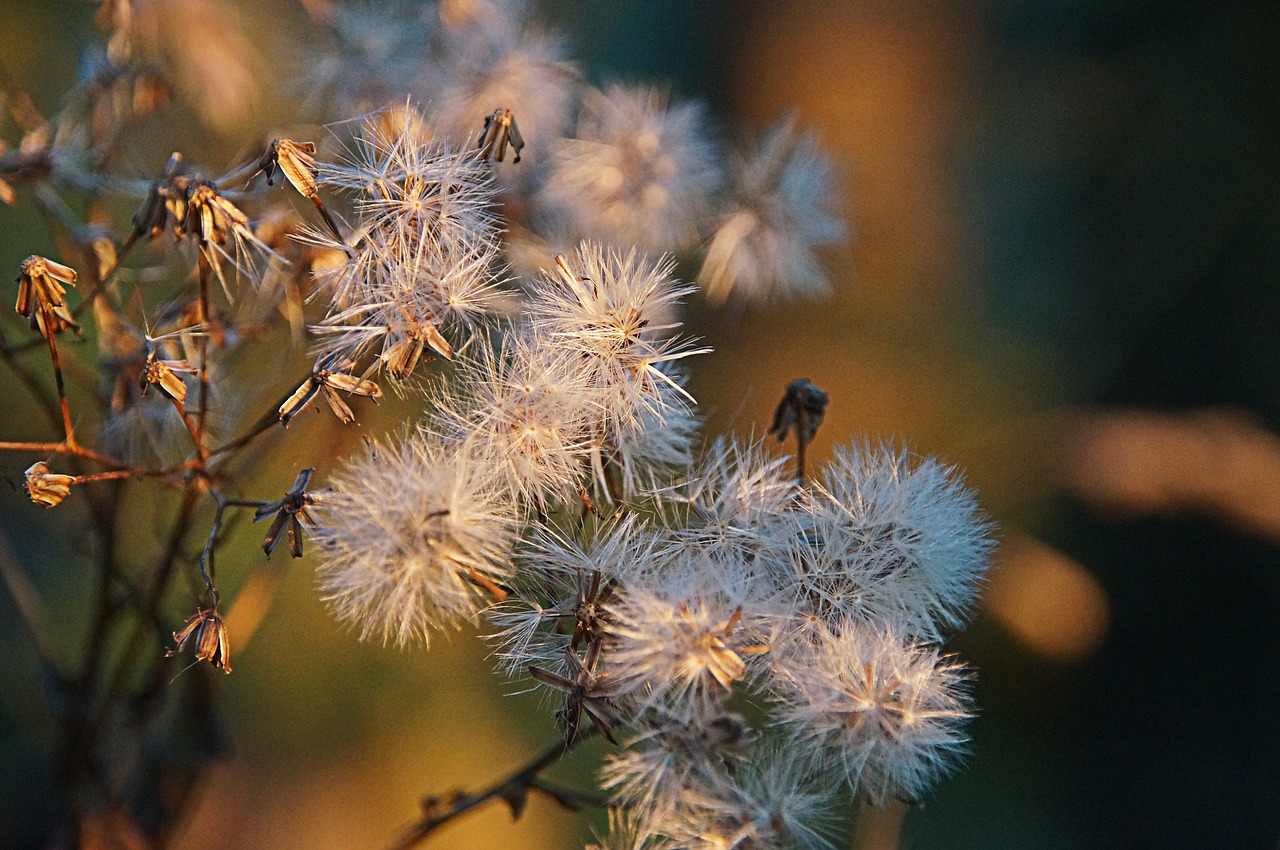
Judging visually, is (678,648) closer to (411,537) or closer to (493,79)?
(411,537)

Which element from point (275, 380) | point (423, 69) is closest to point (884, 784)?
point (275, 380)

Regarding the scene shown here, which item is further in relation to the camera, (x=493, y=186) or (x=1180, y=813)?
(x=1180, y=813)

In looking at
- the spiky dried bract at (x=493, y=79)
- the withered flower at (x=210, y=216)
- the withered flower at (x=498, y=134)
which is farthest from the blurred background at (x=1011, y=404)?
the withered flower at (x=210, y=216)

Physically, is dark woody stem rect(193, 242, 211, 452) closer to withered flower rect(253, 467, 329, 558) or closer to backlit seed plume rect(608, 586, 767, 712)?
withered flower rect(253, 467, 329, 558)

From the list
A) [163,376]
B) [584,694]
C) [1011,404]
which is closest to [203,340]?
[163,376]

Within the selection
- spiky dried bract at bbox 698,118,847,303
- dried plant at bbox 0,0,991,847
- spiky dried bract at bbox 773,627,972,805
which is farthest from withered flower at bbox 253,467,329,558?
spiky dried bract at bbox 698,118,847,303

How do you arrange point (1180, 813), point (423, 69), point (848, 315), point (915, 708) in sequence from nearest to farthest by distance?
point (915, 708)
point (423, 69)
point (1180, 813)
point (848, 315)

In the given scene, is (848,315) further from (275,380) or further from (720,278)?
(275,380)
